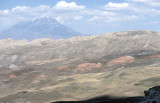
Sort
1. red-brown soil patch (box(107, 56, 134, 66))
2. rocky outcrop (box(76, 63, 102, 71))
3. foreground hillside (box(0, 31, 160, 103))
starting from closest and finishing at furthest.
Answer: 1. foreground hillside (box(0, 31, 160, 103))
2. rocky outcrop (box(76, 63, 102, 71))
3. red-brown soil patch (box(107, 56, 134, 66))

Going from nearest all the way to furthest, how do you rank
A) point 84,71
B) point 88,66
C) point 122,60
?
point 84,71 → point 88,66 → point 122,60

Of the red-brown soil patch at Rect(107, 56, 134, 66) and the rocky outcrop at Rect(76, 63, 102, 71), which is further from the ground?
the red-brown soil patch at Rect(107, 56, 134, 66)

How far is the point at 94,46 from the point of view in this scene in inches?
5497

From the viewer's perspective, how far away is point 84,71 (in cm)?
7731

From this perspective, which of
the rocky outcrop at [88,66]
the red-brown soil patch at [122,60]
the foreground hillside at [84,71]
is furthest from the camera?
the red-brown soil patch at [122,60]

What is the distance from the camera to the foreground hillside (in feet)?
138

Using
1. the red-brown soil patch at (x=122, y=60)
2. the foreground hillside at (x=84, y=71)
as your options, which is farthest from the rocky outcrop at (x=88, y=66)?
the red-brown soil patch at (x=122, y=60)

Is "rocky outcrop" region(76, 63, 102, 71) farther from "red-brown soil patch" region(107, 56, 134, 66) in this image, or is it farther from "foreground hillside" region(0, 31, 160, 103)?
"red-brown soil patch" region(107, 56, 134, 66)

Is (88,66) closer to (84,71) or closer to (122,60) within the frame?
(84,71)

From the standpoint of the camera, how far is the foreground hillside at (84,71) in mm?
42062

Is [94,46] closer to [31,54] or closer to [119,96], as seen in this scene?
[31,54]

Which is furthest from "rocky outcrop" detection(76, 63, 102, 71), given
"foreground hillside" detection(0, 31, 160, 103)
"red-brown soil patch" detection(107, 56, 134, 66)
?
"red-brown soil patch" detection(107, 56, 134, 66)

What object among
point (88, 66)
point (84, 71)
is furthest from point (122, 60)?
point (84, 71)

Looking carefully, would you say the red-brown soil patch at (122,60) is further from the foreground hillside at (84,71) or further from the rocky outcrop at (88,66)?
the rocky outcrop at (88,66)
